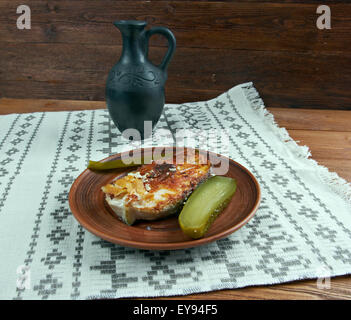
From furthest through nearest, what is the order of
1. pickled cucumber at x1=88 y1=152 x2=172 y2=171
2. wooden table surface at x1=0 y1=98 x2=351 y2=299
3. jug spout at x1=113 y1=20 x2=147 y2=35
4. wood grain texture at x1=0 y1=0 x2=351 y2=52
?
wood grain texture at x1=0 y1=0 x2=351 y2=52
jug spout at x1=113 y1=20 x2=147 y2=35
pickled cucumber at x1=88 y1=152 x2=172 y2=171
wooden table surface at x1=0 y1=98 x2=351 y2=299

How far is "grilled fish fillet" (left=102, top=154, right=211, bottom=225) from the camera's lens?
679 mm

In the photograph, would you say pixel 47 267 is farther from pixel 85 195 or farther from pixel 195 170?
pixel 195 170

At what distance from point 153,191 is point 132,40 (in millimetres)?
566

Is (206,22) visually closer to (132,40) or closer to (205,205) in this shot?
(132,40)

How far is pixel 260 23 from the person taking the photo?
1502 millimetres

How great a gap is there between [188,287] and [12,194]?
1.51ft

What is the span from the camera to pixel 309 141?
1177 millimetres

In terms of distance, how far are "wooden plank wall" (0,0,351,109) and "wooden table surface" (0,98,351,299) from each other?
0.19m

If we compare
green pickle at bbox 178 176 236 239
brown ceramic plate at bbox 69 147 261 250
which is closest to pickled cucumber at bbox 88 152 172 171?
brown ceramic plate at bbox 69 147 261 250

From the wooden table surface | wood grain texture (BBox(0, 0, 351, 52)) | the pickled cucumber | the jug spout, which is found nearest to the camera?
the wooden table surface

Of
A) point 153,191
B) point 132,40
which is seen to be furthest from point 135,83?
point 153,191

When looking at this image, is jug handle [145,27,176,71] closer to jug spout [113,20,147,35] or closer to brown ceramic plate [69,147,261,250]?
jug spout [113,20,147,35]

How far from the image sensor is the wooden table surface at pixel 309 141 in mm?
602
